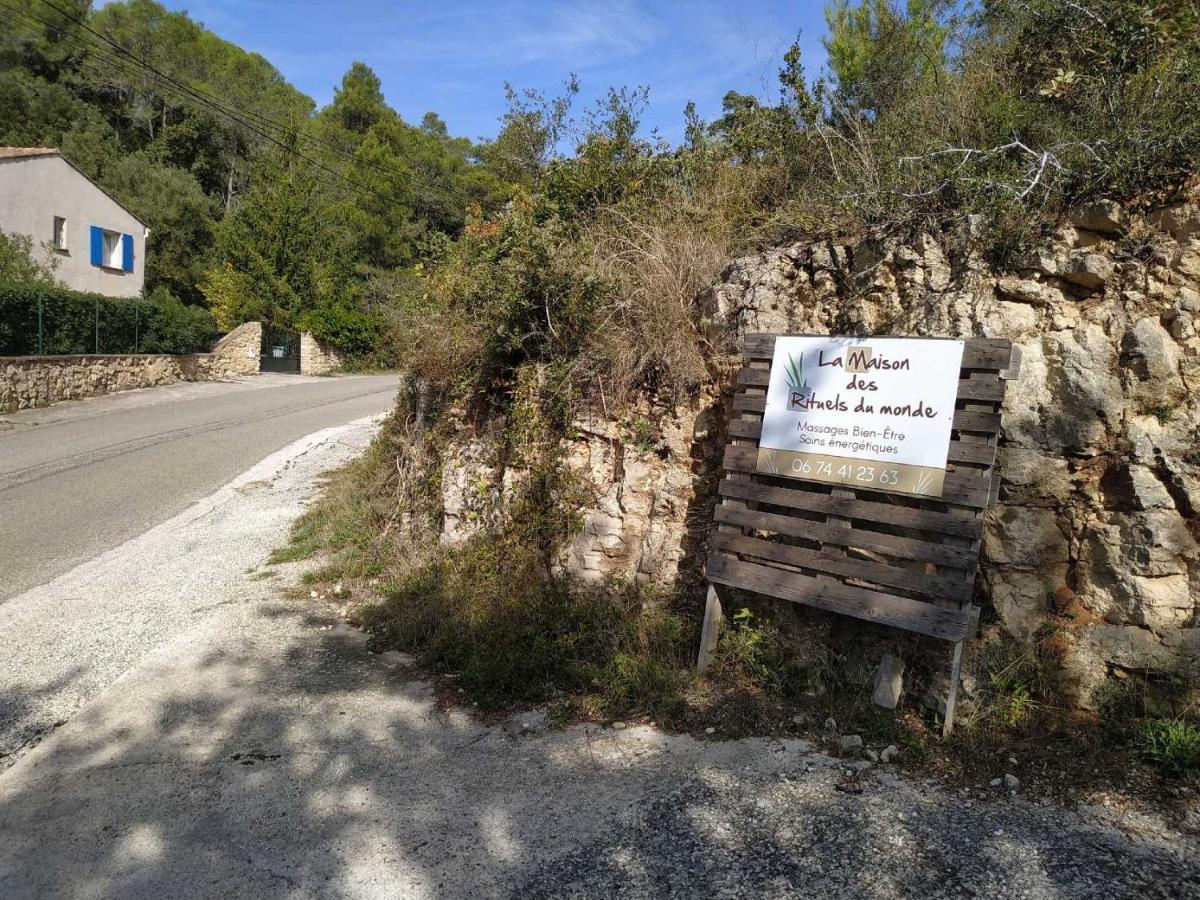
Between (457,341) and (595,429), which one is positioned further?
(457,341)

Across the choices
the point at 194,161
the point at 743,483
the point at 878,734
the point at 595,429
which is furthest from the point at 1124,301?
the point at 194,161

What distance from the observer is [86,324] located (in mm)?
17516

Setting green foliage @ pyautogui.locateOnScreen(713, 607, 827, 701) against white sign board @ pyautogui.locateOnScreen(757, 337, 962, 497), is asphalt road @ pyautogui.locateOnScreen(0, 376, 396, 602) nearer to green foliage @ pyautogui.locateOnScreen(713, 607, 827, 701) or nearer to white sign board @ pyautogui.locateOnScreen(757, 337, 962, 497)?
green foliage @ pyautogui.locateOnScreen(713, 607, 827, 701)

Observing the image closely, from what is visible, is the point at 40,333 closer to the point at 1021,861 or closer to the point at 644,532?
the point at 644,532

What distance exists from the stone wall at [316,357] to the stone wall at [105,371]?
3.24 meters

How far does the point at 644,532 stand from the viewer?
560 centimetres

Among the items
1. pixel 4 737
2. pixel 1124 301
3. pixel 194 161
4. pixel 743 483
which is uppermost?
pixel 194 161

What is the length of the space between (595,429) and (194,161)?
45.1m

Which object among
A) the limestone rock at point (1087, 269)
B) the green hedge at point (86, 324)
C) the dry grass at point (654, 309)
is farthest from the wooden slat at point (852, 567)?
the green hedge at point (86, 324)

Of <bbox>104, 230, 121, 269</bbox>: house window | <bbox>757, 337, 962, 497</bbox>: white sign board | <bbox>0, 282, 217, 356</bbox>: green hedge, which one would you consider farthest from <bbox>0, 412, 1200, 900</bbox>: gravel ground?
<bbox>104, 230, 121, 269</bbox>: house window

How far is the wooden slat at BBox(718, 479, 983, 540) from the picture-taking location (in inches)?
152

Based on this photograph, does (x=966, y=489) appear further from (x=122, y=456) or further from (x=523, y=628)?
(x=122, y=456)

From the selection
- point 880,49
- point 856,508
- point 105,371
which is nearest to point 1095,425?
point 856,508

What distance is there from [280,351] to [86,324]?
933cm
